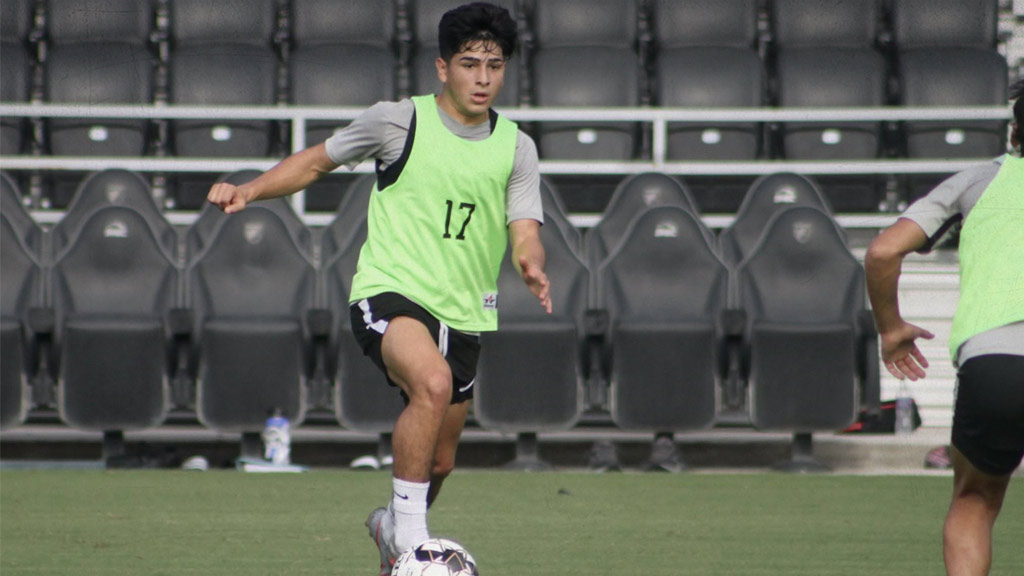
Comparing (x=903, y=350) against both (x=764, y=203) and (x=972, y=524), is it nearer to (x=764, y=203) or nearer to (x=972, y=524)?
(x=972, y=524)

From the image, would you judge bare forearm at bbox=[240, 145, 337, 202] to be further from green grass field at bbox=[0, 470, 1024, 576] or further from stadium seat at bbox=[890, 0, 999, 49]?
stadium seat at bbox=[890, 0, 999, 49]

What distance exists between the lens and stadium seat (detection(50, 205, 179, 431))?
31.7 ft

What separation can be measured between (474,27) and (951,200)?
200cm

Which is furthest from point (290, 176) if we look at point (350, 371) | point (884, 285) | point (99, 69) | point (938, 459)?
point (99, 69)

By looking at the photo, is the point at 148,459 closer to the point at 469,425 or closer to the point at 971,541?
the point at 469,425

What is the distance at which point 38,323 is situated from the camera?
32.0 ft

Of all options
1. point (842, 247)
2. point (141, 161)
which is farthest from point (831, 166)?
point (141, 161)

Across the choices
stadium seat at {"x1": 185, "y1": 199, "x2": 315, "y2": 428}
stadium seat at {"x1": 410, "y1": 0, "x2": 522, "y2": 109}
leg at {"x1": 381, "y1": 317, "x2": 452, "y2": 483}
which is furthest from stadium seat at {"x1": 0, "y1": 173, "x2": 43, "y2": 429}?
leg at {"x1": 381, "y1": 317, "x2": 452, "y2": 483}

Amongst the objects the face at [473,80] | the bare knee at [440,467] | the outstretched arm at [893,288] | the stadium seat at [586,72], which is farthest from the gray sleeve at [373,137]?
the stadium seat at [586,72]

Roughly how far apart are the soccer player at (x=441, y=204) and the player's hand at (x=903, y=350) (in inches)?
54.3

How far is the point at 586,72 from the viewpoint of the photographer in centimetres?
1234

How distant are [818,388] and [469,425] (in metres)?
2.12

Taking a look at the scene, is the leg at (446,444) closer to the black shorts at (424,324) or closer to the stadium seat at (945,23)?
the black shorts at (424,324)

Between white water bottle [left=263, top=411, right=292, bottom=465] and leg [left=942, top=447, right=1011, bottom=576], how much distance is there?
19.1 ft
